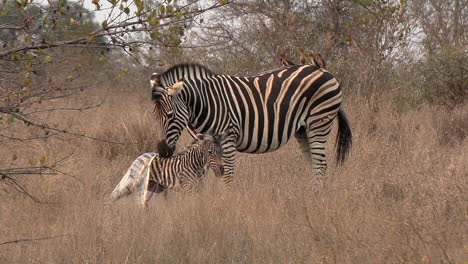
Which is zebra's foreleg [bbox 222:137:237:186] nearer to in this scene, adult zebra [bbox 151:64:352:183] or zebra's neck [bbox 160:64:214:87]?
adult zebra [bbox 151:64:352:183]

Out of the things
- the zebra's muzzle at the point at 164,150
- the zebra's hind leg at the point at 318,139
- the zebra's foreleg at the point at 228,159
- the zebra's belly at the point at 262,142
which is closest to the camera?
the zebra's muzzle at the point at 164,150

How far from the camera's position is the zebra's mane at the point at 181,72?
23.1 ft

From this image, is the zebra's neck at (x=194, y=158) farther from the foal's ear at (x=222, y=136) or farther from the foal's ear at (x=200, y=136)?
the foal's ear at (x=222, y=136)

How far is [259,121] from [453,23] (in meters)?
12.4

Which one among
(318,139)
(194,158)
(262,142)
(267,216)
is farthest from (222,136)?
(267,216)

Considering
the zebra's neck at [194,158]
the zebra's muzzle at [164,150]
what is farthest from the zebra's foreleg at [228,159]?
the zebra's muzzle at [164,150]

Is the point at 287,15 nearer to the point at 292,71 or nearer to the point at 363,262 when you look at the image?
the point at 292,71

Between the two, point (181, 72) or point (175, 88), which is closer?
point (175, 88)

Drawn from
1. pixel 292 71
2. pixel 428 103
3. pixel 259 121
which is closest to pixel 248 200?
pixel 259 121

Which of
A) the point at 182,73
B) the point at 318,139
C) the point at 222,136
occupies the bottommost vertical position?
the point at 318,139

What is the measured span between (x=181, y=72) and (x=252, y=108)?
2.68 feet

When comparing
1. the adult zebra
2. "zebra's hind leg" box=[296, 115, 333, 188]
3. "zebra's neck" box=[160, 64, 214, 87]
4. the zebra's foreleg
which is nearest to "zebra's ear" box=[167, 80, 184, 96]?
the adult zebra

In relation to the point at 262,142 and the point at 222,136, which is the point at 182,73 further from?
the point at 262,142

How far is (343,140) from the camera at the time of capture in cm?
791
